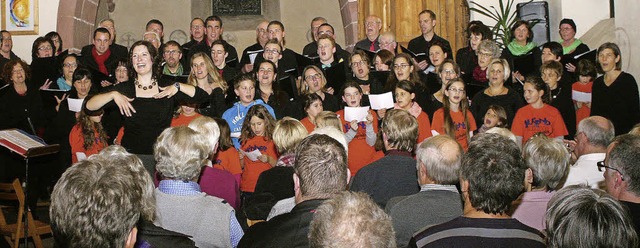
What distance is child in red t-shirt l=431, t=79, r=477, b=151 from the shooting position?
255 inches

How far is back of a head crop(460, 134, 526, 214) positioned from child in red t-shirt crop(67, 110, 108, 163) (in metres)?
4.29

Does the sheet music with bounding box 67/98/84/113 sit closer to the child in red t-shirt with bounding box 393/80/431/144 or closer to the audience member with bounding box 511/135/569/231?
the child in red t-shirt with bounding box 393/80/431/144

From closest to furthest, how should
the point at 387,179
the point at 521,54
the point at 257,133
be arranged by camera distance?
the point at 387,179
the point at 257,133
the point at 521,54

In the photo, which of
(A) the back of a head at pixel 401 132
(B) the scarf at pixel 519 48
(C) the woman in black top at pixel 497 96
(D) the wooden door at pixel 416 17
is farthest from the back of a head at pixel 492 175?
(D) the wooden door at pixel 416 17

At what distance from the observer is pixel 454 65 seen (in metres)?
7.12

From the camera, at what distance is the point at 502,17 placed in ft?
31.2

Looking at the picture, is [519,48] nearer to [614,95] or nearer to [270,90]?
[614,95]

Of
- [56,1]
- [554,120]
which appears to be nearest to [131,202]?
[554,120]

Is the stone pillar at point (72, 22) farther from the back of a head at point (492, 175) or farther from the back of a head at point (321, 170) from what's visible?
the back of a head at point (492, 175)

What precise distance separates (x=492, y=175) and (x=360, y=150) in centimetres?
364

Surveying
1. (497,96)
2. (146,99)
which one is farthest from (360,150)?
(146,99)

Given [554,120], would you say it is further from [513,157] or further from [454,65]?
[513,157]

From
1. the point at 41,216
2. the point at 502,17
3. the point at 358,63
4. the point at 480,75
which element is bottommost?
the point at 41,216

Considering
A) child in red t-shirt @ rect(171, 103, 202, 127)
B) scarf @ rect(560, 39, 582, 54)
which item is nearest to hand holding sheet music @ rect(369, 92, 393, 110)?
child in red t-shirt @ rect(171, 103, 202, 127)
